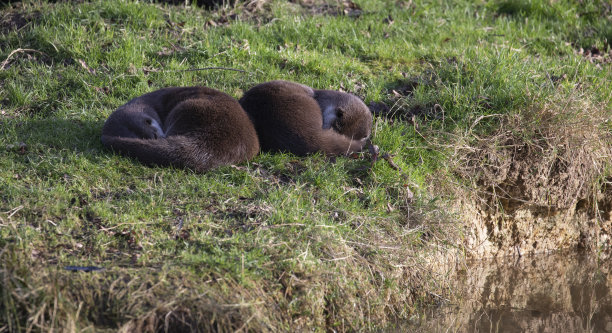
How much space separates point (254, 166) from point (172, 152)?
0.58 m

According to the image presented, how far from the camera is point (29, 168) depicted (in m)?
3.95

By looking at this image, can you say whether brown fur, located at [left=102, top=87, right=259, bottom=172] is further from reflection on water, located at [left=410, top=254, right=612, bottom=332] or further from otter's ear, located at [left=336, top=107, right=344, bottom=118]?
reflection on water, located at [left=410, top=254, right=612, bottom=332]

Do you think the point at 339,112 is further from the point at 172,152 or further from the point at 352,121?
the point at 172,152

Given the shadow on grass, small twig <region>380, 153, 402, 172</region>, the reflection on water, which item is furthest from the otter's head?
the shadow on grass

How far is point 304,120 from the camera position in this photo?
14.6 ft

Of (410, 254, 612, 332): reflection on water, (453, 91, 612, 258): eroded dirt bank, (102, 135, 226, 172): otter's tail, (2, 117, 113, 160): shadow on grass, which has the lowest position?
(410, 254, 612, 332): reflection on water

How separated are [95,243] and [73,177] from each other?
0.83 m

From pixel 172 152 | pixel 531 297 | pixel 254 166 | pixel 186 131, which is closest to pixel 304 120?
pixel 254 166

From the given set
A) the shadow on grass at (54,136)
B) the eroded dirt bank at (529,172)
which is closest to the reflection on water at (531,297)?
the eroded dirt bank at (529,172)

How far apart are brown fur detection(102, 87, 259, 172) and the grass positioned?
10 cm

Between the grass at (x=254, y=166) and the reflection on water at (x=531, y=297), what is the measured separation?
0.79ft

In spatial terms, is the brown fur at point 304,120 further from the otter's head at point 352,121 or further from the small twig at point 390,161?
the small twig at point 390,161

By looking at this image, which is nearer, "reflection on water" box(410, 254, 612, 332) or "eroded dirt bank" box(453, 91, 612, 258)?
"reflection on water" box(410, 254, 612, 332)

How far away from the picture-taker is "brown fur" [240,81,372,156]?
14.5 feet
